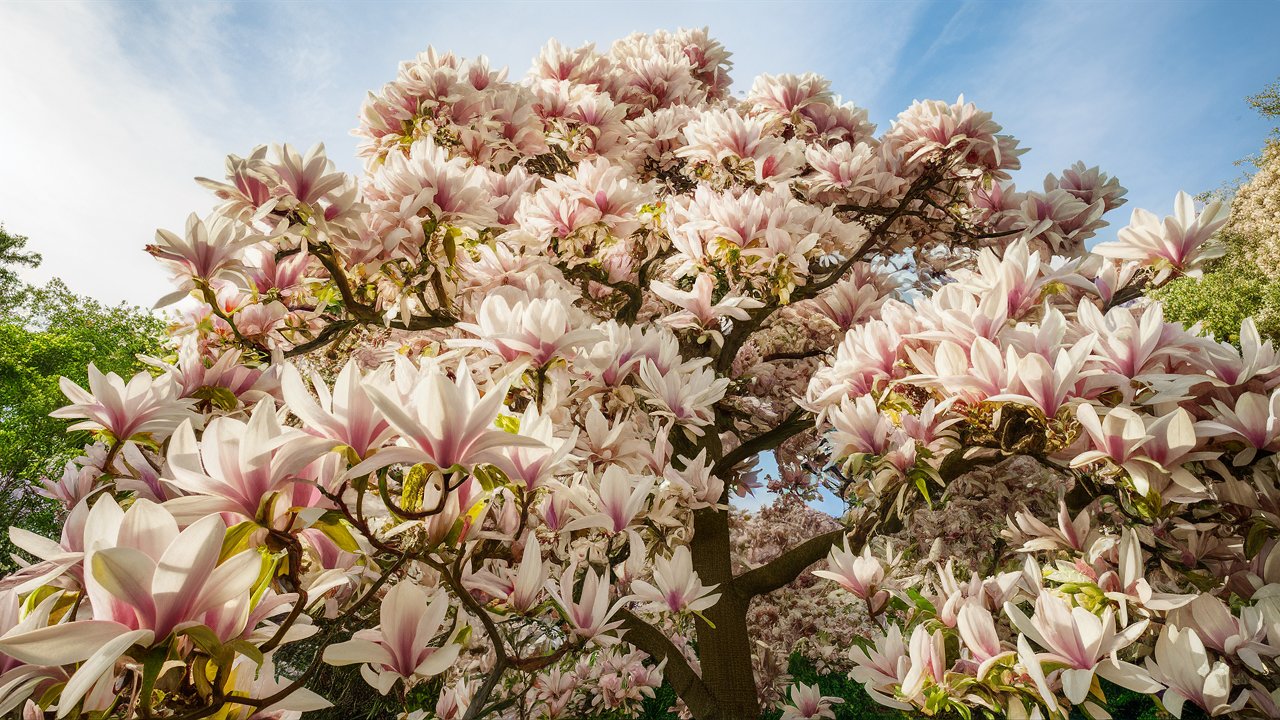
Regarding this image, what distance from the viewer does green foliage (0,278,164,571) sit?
19.6 metres

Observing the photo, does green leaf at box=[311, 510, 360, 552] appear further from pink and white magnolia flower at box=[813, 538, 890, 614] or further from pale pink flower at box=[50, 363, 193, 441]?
pink and white magnolia flower at box=[813, 538, 890, 614]

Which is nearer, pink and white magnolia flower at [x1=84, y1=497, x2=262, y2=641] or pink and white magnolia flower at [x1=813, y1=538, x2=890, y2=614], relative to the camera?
pink and white magnolia flower at [x1=84, y1=497, x2=262, y2=641]

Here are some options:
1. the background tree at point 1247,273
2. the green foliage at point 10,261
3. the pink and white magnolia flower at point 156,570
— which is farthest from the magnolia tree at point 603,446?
the green foliage at point 10,261

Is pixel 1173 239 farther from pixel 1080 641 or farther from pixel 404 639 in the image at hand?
pixel 404 639

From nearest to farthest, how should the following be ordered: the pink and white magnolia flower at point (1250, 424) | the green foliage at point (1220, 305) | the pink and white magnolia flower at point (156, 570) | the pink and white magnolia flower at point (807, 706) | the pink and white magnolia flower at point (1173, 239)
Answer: the pink and white magnolia flower at point (156, 570) < the pink and white magnolia flower at point (1250, 424) < the pink and white magnolia flower at point (1173, 239) < the pink and white magnolia flower at point (807, 706) < the green foliage at point (1220, 305)

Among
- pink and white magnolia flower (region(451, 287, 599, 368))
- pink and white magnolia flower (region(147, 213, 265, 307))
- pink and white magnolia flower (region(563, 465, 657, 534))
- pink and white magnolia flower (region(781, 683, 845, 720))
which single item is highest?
pink and white magnolia flower (region(147, 213, 265, 307))

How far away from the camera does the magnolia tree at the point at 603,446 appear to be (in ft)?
3.68

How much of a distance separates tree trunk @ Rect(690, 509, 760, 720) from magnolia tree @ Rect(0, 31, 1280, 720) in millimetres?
20

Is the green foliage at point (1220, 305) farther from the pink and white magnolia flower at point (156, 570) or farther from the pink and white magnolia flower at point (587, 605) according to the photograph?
the pink and white magnolia flower at point (156, 570)

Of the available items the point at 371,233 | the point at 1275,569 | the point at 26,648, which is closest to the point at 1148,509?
the point at 1275,569

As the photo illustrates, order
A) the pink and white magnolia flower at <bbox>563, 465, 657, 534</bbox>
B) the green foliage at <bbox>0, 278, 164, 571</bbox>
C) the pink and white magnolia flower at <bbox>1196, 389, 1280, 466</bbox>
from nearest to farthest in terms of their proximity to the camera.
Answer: the pink and white magnolia flower at <bbox>1196, 389, 1280, 466</bbox> → the pink and white magnolia flower at <bbox>563, 465, 657, 534</bbox> → the green foliage at <bbox>0, 278, 164, 571</bbox>

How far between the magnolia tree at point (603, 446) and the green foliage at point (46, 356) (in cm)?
1773

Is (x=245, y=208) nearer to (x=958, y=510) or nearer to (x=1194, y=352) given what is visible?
(x=1194, y=352)

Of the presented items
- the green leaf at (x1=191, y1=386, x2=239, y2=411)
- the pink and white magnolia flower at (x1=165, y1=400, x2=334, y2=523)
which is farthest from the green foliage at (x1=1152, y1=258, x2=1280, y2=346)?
the pink and white magnolia flower at (x1=165, y1=400, x2=334, y2=523)
